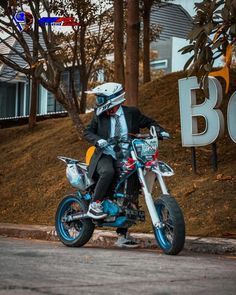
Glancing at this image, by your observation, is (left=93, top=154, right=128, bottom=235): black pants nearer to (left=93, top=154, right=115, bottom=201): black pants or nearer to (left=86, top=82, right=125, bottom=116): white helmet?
(left=93, top=154, right=115, bottom=201): black pants

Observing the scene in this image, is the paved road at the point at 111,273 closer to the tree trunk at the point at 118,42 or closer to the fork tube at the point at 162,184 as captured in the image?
the fork tube at the point at 162,184

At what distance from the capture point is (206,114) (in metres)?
12.0

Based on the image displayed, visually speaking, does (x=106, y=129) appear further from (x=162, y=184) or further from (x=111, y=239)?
(x=111, y=239)

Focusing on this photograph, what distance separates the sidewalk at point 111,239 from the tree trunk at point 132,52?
3.66 metres

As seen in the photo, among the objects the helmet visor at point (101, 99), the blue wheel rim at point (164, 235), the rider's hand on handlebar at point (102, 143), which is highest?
the helmet visor at point (101, 99)

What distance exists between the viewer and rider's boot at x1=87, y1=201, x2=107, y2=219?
849cm

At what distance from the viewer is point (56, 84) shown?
1430 cm

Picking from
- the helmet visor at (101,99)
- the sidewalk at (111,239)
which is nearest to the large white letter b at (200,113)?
the sidewalk at (111,239)

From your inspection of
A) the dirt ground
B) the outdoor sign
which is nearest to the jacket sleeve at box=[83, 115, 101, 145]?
the dirt ground

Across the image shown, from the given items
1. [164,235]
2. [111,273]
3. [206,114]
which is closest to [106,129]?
[164,235]

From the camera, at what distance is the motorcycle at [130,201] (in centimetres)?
785

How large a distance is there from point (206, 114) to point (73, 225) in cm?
391

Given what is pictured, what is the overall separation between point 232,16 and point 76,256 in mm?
3216

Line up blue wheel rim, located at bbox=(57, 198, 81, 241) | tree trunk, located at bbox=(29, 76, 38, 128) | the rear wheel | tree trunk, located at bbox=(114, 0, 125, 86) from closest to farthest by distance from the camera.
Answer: the rear wheel → blue wheel rim, located at bbox=(57, 198, 81, 241) → tree trunk, located at bbox=(114, 0, 125, 86) → tree trunk, located at bbox=(29, 76, 38, 128)
